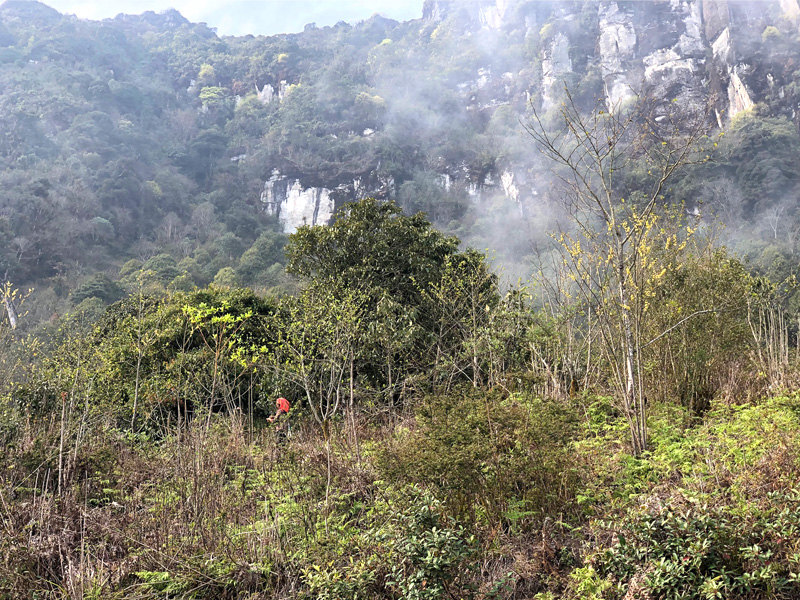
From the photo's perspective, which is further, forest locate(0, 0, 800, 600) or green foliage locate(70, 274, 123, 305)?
green foliage locate(70, 274, 123, 305)

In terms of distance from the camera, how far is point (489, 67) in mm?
80312

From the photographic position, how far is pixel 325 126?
68.3 metres

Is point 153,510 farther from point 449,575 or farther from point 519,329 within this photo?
point 519,329

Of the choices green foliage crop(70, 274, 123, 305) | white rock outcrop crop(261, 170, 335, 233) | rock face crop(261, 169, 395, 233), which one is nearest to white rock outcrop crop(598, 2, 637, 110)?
rock face crop(261, 169, 395, 233)

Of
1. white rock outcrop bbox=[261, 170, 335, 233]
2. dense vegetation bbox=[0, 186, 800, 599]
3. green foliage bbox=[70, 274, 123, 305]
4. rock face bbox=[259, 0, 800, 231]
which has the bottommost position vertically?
dense vegetation bbox=[0, 186, 800, 599]

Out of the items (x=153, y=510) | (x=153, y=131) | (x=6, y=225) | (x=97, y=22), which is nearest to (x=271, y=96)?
(x=153, y=131)

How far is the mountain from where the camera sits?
40750mm

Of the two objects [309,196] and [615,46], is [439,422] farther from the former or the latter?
[615,46]

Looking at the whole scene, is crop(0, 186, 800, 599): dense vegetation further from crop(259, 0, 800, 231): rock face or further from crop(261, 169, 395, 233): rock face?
crop(261, 169, 395, 233): rock face

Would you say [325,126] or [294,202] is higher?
[325,126]

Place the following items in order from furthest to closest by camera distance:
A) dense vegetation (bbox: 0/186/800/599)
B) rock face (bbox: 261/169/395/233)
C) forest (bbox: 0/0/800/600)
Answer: rock face (bbox: 261/169/395/233)
forest (bbox: 0/0/800/600)
dense vegetation (bbox: 0/186/800/599)

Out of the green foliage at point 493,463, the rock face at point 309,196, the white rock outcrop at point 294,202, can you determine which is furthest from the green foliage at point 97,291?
the rock face at point 309,196

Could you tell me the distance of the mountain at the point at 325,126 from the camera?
40.8 metres

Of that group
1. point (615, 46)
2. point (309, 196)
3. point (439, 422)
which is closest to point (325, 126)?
point (309, 196)
